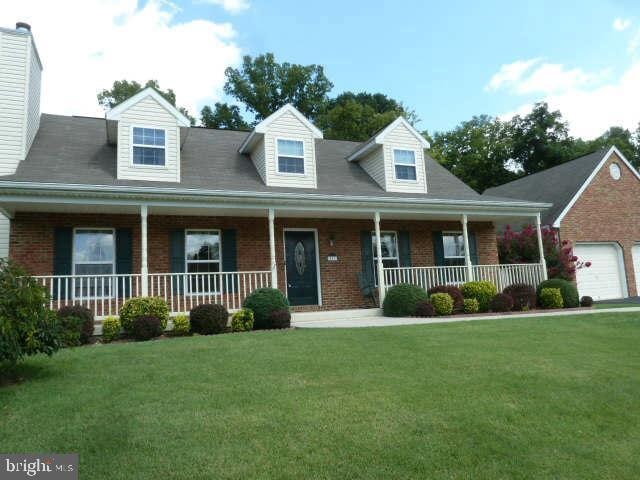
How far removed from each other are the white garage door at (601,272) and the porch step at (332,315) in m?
10.1

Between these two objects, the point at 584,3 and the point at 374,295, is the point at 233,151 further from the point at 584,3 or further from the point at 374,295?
the point at 584,3

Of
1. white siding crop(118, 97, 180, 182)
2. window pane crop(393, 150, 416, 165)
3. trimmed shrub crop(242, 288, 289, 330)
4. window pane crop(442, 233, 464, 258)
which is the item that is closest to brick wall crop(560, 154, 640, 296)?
window pane crop(442, 233, 464, 258)

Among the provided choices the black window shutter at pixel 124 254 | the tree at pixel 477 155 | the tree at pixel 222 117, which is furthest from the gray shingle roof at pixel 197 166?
the tree at pixel 477 155

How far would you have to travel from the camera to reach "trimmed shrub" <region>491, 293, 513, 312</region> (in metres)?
12.8

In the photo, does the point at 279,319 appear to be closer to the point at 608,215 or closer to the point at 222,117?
the point at 608,215

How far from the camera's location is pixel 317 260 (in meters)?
13.9

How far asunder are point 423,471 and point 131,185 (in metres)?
9.49

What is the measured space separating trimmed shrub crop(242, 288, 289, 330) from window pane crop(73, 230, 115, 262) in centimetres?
394

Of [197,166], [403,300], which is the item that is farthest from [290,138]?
[403,300]

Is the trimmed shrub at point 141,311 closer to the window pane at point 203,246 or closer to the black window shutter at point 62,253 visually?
the black window shutter at point 62,253

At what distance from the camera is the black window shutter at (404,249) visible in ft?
48.2

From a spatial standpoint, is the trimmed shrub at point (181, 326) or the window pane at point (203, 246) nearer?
the trimmed shrub at point (181, 326)

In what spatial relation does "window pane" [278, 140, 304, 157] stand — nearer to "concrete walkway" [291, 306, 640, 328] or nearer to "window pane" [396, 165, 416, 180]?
"window pane" [396, 165, 416, 180]

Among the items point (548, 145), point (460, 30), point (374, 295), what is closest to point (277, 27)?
point (460, 30)
